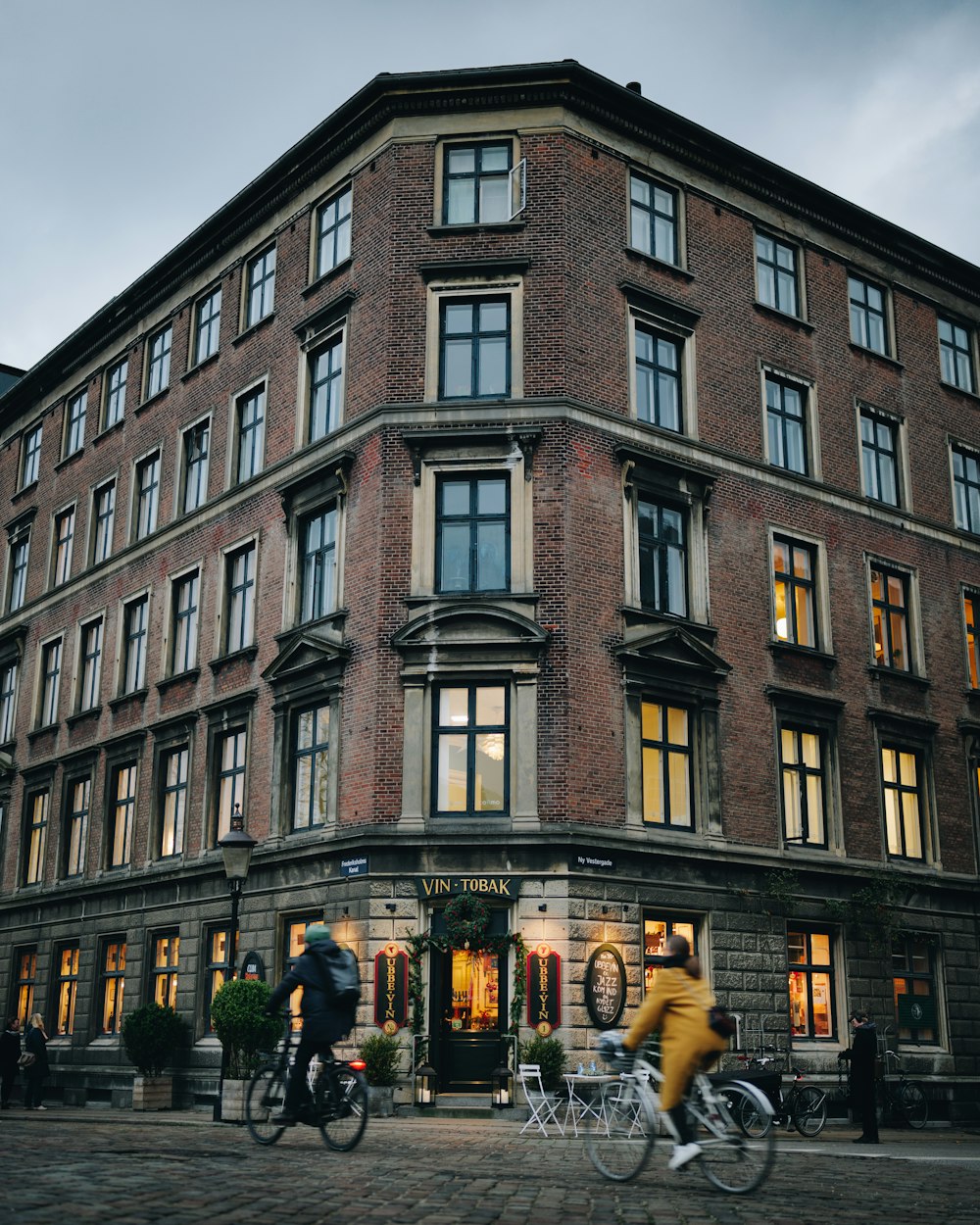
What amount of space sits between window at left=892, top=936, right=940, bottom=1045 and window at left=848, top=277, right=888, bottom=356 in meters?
12.6

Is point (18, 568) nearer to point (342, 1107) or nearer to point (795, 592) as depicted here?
point (795, 592)

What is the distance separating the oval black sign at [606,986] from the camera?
2125cm

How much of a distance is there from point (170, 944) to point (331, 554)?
357 inches

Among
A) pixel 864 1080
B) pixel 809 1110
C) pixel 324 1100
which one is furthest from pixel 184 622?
pixel 324 1100

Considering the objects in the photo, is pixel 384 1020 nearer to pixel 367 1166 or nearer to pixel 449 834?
pixel 449 834

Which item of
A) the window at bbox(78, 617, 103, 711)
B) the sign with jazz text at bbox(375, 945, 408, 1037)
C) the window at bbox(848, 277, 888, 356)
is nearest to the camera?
the sign with jazz text at bbox(375, 945, 408, 1037)


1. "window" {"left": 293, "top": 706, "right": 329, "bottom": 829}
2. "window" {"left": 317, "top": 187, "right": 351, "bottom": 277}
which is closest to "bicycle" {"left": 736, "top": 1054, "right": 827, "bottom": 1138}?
"window" {"left": 293, "top": 706, "right": 329, "bottom": 829}

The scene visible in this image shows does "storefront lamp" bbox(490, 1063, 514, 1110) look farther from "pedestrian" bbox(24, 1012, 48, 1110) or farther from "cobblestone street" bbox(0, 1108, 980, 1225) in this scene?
"pedestrian" bbox(24, 1012, 48, 1110)

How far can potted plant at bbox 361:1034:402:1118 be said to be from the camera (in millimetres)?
21031

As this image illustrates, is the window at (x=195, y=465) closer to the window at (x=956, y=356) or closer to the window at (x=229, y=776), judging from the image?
the window at (x=229, y=776)

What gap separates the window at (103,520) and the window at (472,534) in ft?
42.4

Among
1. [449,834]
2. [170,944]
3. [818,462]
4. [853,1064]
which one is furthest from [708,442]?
[170,944]

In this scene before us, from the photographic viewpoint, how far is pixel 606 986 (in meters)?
21.6

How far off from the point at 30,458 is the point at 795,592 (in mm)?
23126
